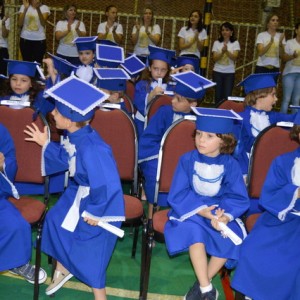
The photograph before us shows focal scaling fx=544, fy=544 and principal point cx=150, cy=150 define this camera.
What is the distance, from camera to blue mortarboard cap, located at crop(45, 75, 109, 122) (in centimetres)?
277

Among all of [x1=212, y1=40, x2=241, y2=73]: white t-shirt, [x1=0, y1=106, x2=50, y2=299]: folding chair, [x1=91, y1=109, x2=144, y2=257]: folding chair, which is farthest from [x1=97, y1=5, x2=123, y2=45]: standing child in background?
[x1=0, y1=106, x2=50, y2=299]: folding chair

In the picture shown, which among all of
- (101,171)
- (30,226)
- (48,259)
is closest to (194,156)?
(101,171)

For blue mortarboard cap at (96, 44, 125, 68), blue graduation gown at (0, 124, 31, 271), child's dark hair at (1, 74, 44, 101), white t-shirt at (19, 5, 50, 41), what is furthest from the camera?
white t-shirt at (19, 5, 50, 41)

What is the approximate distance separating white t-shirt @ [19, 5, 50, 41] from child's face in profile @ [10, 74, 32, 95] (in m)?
3.85

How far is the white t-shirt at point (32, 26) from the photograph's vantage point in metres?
7.70

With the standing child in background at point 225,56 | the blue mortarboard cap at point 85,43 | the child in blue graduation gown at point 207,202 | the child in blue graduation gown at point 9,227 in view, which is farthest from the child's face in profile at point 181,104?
the standing child in background at point 225,56

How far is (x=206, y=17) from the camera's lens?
8.80 meters

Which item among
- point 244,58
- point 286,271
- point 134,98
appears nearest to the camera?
point 286,271

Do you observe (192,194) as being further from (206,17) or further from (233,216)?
(206,17)

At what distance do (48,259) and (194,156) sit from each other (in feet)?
4.09

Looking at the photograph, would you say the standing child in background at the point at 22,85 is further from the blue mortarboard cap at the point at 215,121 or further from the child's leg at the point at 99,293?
the child's leg at the point at 99,293

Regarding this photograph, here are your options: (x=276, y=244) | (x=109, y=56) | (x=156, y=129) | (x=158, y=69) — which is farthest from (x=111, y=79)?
(x=276, y=244)

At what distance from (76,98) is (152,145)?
4.24ft

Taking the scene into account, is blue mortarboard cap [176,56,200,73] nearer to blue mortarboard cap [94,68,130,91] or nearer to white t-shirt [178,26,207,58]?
blue mortarboard cap [94,68,130,91]
